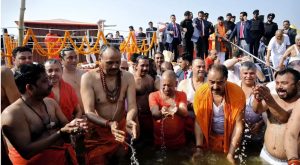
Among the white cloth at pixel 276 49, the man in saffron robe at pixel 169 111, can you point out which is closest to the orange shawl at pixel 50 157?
the man in saffron robe at pixel 169 111

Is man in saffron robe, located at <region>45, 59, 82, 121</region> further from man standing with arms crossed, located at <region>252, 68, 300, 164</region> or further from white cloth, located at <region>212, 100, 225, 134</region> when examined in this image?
man standing with arms crossed, located at <region>252, 68, 300, 164</region>

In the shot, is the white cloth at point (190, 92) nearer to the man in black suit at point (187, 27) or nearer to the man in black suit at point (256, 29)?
the man in black suit at point (187, 27)

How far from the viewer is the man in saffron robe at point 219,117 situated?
5.05 metres

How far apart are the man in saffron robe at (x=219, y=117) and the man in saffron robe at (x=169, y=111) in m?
0.30

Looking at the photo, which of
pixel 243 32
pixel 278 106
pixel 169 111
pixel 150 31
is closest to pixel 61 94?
pixel 169 111

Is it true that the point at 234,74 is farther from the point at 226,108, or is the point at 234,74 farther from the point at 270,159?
the point at 270,159

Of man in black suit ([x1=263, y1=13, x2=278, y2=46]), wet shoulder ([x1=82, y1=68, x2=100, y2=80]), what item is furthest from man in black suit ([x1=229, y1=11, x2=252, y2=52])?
wet shoulder ([x1=82, y1=68, x2=100, y2=80])

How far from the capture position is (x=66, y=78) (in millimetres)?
5430

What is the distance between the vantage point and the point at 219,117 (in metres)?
5.16

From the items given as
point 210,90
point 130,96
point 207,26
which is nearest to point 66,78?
point 130,96

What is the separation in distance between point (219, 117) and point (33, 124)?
2991mm

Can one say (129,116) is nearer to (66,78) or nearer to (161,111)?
(161,111)

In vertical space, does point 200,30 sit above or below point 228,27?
below

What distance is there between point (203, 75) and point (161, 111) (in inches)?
46.4
